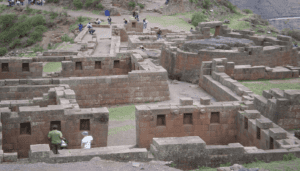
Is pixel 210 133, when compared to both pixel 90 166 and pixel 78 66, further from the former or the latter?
pixel 78 66

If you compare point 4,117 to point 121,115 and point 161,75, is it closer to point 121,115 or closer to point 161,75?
point 121,115

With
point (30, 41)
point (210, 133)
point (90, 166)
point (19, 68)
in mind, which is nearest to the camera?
point (90, 166)

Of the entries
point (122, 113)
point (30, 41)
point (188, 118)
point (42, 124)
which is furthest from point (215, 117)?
point (30, 41)

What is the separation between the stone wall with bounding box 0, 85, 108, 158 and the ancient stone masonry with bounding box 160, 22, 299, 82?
46.9 feet

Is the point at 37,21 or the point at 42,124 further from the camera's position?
the point at 37,21

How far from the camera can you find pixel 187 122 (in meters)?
20.1

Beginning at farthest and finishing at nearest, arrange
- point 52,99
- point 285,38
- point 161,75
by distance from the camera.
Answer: point 285,38 → point 161,75 → point 52,99

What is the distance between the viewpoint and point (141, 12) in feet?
256

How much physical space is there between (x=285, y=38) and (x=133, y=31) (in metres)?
22.2

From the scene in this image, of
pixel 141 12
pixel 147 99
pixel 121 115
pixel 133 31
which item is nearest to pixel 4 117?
pixel 121 115

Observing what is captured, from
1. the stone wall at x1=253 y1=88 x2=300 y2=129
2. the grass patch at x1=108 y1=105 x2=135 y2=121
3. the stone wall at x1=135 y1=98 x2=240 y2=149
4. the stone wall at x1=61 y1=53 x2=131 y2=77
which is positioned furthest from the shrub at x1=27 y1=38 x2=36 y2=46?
the stone wall at x1=253 y1=88 x2=300 y2=129

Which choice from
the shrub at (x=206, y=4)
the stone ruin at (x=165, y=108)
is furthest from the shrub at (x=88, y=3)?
the stone ruin at (x=165, y=108)

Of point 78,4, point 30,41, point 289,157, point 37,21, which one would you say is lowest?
point 30,41

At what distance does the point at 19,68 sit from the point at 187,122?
621 inches
